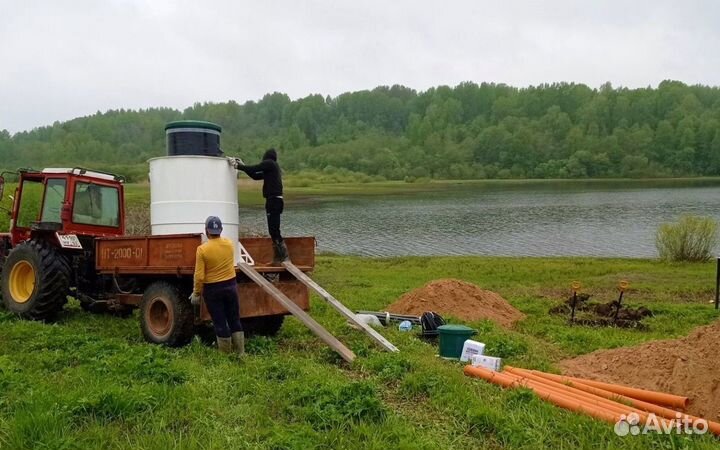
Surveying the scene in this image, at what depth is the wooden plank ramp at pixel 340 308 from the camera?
8.06 m

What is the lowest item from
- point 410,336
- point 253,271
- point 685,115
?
point 410,336

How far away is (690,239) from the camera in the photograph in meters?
24.8

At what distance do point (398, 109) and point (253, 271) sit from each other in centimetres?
15992

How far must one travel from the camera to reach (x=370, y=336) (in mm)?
8242

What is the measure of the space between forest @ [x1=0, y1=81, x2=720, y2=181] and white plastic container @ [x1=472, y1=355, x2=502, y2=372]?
8767 centimetres

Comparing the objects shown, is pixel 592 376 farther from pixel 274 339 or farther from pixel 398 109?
pixel 398 109

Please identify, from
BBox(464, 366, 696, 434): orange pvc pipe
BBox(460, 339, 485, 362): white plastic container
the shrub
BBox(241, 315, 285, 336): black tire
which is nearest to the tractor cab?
BBox(241, 315, 285, 336): black tire

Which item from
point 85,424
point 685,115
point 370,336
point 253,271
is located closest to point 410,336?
point 370,336

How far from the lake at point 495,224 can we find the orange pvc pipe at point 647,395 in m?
24.1

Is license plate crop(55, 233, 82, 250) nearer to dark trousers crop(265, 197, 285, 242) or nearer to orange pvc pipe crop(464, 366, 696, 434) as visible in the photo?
dark trousers crop(265, 197, 285, 242)

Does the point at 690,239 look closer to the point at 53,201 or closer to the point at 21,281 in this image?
the point at 53,201

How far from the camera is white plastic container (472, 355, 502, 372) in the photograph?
7.36m

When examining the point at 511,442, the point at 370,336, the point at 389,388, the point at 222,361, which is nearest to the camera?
the point at 511,442

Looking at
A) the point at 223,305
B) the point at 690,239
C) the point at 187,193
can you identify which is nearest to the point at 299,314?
the point at 223,305
